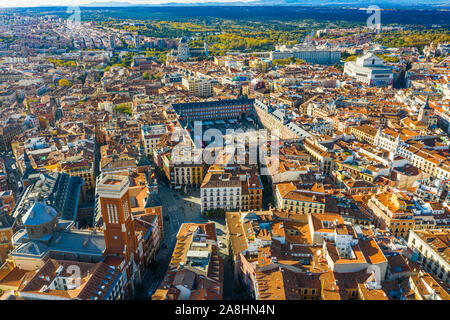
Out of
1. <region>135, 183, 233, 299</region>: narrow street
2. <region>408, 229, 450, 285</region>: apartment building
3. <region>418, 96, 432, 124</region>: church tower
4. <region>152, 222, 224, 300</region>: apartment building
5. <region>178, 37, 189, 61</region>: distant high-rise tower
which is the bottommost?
<region>135, 183, 233, 299</region>: narrow street

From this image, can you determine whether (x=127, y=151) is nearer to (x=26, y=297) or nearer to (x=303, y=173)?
→ (x=303, y=173)

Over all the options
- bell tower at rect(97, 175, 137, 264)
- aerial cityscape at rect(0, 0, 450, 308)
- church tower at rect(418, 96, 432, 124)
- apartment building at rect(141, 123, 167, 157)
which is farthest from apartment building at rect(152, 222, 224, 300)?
church tower at rect(418, 96, 432, 124)

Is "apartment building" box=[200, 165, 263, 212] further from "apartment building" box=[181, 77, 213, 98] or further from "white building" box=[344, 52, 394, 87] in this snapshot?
"white building" box=[344, 52, 394, 87]

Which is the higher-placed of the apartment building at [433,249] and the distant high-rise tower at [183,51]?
the distant high-rise tower at [183,51]

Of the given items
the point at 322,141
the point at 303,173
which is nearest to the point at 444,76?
the point at 322,141

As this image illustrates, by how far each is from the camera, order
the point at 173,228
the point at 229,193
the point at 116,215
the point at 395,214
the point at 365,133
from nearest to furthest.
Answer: the point at 116,215, the point at 395,214, the point at 173,228, the point at 229,193, the point at 365,133

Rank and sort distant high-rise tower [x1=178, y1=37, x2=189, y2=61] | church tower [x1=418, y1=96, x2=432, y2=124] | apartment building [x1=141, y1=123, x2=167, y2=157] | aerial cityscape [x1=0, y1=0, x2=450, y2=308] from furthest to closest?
distant high-rise tower [x1=178, y1=37, x2=189, y2=61] < church tower [x1=418, y1=96, x2=432, y2=124] < apartment building [x1=141, y1=123, x2=167, y2=157] < aerial cityscape [x1=0, y1=0, x2=450, y2=308]

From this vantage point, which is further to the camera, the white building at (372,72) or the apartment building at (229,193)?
the white building at (372,72)

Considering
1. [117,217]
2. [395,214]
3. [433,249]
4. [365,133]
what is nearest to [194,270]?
[117,217]

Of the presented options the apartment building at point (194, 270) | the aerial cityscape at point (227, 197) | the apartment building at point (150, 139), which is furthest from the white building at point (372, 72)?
the apartment building at point (194, 270)

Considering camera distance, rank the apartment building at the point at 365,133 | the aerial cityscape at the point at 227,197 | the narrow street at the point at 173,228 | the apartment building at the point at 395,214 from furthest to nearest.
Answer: the apartment building at the point at 365,133 → the apartment building at the point at 395,214 → the narrow street at the point at 173,228 → the aerial cityscape at the point at 227,197

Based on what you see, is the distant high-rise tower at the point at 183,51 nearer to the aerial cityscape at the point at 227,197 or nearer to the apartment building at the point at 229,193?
the aerial cityscape at the point at 227,197

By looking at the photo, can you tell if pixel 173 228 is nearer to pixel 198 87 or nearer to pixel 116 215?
pixel 116 215
